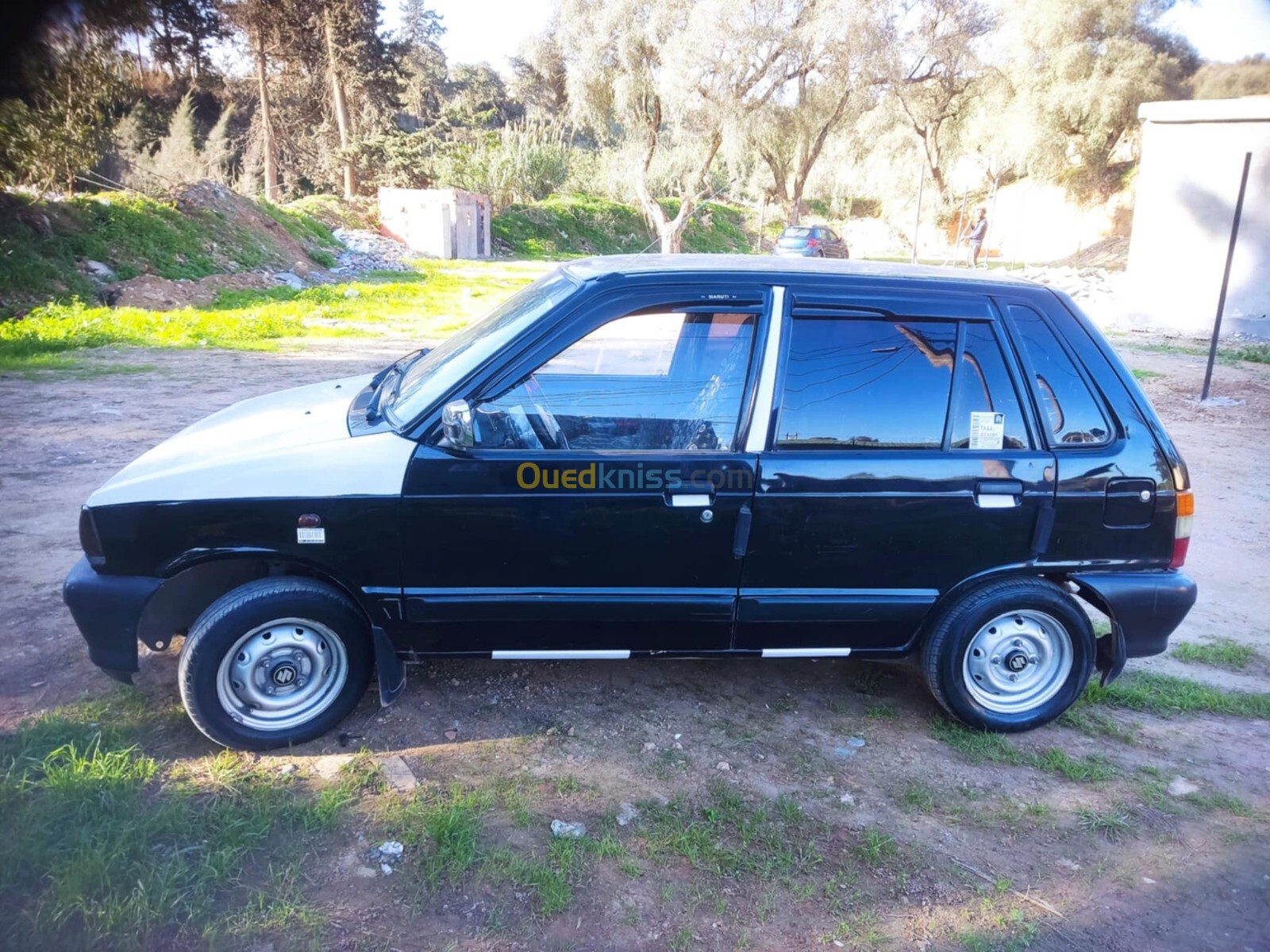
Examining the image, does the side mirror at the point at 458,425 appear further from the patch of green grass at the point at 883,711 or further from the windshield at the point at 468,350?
the patch of green grass at the point at 883,711

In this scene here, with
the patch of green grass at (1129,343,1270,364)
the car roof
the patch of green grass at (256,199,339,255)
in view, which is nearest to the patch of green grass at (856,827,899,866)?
the car roof

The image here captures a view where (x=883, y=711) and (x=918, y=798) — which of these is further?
(x=883, y=711)

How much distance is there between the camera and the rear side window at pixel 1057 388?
3670mm

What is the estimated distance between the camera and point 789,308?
357 centimetres

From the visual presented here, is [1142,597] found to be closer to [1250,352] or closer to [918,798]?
[918,798]

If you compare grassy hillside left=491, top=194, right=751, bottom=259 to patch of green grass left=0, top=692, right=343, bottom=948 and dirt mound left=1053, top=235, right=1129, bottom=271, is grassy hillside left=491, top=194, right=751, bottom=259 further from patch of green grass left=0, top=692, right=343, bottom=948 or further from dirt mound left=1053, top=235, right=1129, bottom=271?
patch of green grass left=0, top=692, right=343, bottom=948

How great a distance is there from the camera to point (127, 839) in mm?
2844

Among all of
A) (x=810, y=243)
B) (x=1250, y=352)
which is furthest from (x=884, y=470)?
(x=810, y=243)

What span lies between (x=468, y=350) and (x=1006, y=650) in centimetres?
252

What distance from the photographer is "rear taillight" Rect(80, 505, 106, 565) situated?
3318 millimetres

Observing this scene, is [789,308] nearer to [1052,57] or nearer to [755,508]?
[755,508]

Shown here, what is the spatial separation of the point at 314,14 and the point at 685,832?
1561 centimetres

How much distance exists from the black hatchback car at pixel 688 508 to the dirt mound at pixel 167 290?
13778 millimetres

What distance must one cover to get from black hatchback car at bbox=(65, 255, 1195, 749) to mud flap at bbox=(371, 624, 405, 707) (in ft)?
0.04
